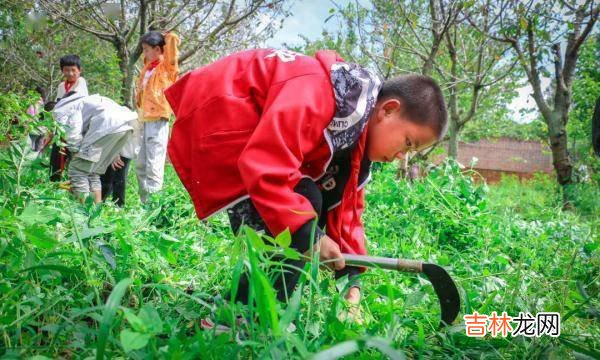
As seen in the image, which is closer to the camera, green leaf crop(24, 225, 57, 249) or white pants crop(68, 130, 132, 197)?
green leaf crop(24, 225, 57, 249)

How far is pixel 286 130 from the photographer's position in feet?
4.83

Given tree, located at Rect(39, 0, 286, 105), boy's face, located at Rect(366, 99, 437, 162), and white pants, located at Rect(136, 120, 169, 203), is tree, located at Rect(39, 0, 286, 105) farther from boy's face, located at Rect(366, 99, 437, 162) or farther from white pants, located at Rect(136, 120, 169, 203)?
boy's face, located at Rect(366, 99, 437, 162)

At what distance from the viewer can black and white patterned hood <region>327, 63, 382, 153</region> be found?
1.64m

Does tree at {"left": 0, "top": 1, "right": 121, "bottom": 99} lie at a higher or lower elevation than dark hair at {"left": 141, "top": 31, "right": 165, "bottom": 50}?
higher

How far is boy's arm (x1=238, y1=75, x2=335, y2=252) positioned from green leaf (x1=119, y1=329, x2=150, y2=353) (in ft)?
2.07

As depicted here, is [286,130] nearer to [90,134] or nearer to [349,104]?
[349,104]

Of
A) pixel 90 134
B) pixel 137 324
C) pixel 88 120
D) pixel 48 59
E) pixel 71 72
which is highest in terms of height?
pixel 48 59

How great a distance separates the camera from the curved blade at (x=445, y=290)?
5.44 feet

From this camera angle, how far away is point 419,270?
1650mm

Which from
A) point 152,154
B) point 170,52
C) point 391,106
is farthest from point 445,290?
point 170,52

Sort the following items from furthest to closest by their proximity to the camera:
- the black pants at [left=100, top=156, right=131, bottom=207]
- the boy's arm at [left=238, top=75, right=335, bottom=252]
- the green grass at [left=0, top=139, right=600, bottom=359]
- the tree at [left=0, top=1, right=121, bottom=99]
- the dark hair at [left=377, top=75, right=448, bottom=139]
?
1. the tree at [left=0, top=1, right=121, bottom=99]
2. the black pants at [left=100, top=156, right=131, bottom=207]
3. the dark hair at [left=377, top=75, right=448, bottom=139]
4. the boy's arm at [left=238, top=75, right=335, bottom=252]
5. the green grass at [left=0, top=139, right=600, bottom=359]

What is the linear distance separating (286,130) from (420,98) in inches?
23.9

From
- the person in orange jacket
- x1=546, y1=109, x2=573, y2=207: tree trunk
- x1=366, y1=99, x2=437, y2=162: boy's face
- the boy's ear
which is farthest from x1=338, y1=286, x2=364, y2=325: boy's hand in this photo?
x1=546, y1=109, x2=573, y2=207: tree trunk

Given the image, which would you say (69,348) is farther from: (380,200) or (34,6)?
(34,6)
